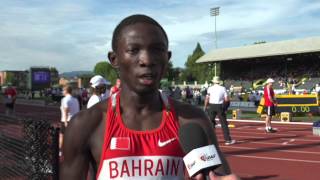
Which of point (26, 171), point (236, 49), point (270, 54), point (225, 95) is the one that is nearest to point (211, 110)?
point (225, 95)

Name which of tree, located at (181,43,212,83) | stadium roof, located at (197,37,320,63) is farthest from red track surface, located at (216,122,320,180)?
tree, located at (181,43,212,83)

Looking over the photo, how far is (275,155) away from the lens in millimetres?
11805

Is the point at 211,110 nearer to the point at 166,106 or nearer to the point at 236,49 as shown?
the point at 166,106

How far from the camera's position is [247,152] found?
1238cm

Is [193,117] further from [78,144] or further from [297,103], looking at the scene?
[297,103]

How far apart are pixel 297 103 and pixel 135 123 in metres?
23.3

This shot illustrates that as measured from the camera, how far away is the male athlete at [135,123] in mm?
1949

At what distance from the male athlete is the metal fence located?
2794 mm

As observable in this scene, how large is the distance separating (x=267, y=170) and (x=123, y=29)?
26.9ft

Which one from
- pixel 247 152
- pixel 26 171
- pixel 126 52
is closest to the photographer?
pixel 126 52

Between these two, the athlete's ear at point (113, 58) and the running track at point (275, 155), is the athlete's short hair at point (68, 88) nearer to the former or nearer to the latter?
the running track at point (275, 155)

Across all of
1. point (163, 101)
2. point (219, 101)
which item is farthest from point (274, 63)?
point (163, 101)

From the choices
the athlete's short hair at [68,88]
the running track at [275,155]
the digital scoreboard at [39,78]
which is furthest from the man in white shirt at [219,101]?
the digital scoreboard at [39,78]

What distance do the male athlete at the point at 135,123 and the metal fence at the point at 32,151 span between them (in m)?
2.79
